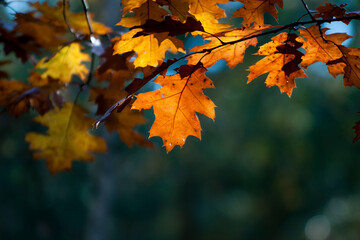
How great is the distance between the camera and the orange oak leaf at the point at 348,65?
2.89 feet

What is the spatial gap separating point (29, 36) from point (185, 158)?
33.1 feet

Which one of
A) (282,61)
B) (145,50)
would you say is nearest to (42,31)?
(145,50)

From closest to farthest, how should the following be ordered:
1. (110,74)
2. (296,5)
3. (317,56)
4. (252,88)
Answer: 1. (317,56)
2. (110,74)
3. (296,5)
4. (252,88)

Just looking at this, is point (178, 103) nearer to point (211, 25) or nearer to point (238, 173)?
point (211, 25)

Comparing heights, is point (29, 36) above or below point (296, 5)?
above

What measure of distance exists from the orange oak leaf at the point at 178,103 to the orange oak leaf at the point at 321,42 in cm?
33

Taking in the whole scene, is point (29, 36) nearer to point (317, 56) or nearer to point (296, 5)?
point (317, 56)

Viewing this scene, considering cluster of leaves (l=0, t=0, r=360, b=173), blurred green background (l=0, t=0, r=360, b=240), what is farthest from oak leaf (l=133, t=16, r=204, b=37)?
blurred green background (l=0, t=0, r=360, b=240)

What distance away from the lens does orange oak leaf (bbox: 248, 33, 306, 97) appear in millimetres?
918

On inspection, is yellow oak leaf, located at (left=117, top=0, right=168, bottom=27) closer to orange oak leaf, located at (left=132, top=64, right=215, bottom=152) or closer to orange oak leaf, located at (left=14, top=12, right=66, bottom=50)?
orange oak leaf, located at (left=132, top=64, right=215, bottom=152)

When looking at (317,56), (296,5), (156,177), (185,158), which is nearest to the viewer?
(317,56)

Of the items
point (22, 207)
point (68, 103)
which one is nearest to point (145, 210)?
point (22, 207)

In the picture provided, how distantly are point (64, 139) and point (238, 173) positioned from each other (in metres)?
8.70

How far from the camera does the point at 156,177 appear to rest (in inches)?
486
